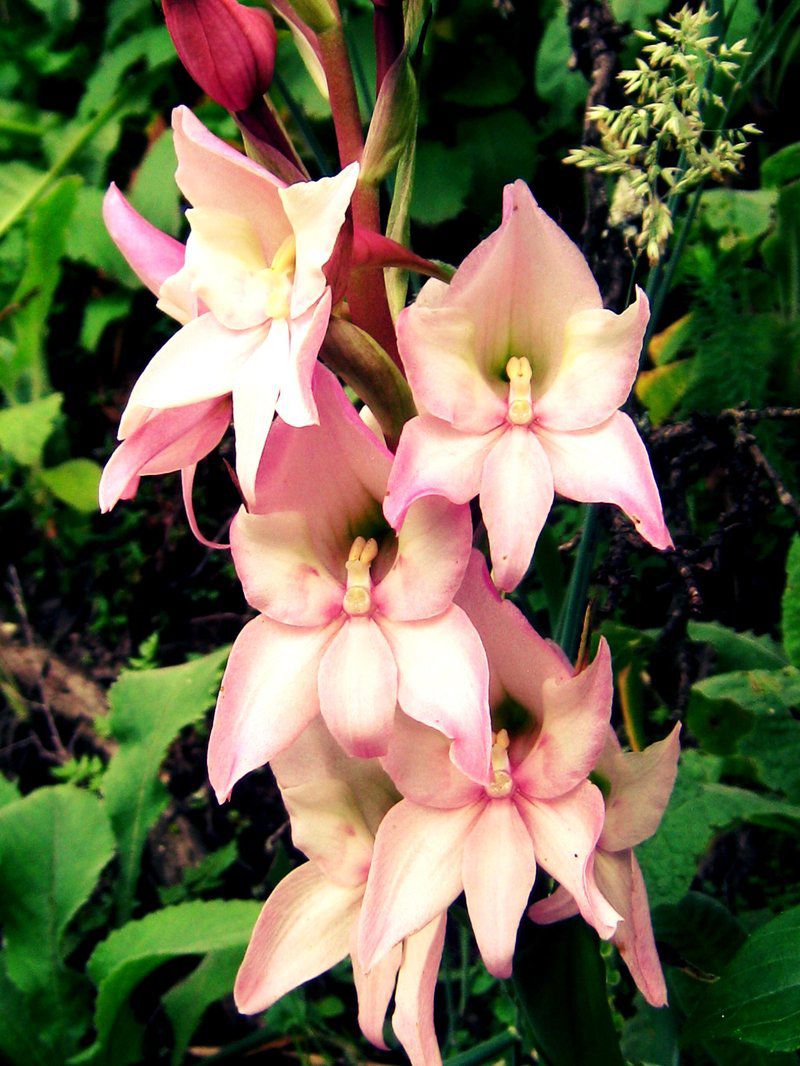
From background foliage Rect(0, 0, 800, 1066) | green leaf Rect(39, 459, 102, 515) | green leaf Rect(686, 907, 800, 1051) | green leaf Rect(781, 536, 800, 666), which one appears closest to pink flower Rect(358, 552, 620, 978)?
background foliage Rect(0, 0, 800, 1066)

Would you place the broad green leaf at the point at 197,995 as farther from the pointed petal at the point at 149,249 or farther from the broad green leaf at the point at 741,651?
the pointed petal at the point at 149,249

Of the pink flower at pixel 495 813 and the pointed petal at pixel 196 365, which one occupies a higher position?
the pointed petal at pixel 196 365

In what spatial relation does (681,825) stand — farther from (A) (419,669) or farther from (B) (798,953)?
(A) (419,669)

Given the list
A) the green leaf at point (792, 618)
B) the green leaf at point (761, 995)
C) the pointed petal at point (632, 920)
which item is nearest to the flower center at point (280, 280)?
the pointed petal at point (632, 920)

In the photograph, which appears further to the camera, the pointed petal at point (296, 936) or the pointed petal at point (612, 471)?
the pointed petal at point (296, 936)

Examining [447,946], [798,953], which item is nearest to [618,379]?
[798,953]

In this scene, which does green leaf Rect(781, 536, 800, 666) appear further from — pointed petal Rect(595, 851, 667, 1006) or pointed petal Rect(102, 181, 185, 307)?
pointed petal Rect(102, 181, 185, 307)

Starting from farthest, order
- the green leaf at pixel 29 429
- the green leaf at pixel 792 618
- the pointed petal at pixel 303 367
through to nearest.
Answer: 1. the green leaf at pixel 29 429
2. the green leaf at pixel 792 618
3. the pointed petal at pixel 303 367
